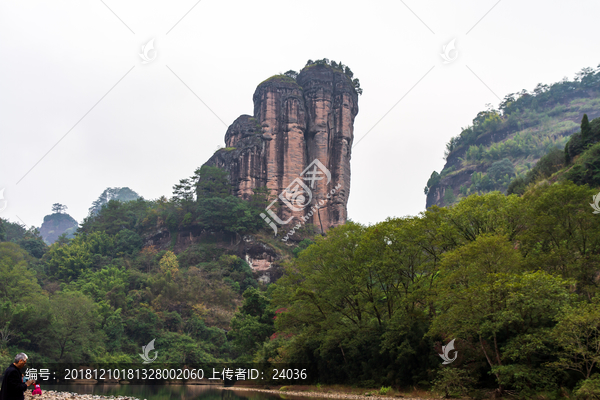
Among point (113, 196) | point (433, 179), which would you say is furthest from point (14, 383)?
point (113, 196)

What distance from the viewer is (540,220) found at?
21125mm

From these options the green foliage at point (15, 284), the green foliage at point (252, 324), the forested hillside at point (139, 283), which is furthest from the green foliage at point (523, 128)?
the green foliage at point (15, 284)

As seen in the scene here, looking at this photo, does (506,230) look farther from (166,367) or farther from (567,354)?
(166,367)

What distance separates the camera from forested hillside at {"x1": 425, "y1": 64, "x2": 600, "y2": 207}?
100 m

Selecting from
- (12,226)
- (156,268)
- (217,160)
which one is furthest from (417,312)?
(12,226)

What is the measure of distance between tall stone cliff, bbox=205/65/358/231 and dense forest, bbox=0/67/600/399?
2024 centimetres

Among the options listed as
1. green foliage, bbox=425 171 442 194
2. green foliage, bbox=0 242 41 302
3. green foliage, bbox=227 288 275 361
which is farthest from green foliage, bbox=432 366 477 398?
green foliage, bbox=425 171 442 194

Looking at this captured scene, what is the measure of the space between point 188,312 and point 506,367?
4038cm

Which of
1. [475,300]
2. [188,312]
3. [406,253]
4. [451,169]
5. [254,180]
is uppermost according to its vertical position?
[451,169]

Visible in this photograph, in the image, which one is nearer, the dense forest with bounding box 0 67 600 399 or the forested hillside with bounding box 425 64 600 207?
the dense forest with bounding box 0 67 600 399

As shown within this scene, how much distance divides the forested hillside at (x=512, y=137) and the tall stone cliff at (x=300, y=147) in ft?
120

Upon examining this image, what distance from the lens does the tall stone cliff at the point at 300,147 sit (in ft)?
238

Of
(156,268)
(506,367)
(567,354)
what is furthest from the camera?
(156,268)

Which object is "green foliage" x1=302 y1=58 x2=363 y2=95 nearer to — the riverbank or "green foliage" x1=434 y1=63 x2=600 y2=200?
"green foliage" x1=434 y1=63 x2=600 y2=200
